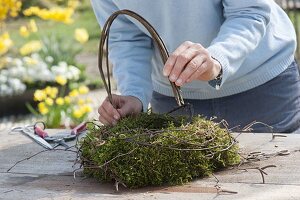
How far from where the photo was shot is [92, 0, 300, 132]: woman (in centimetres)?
272

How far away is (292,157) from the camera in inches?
97.9

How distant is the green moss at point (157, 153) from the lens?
223cm

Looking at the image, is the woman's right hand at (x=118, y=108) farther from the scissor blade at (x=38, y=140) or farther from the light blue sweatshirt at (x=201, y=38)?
the scissor blade at (x=38, y=140)

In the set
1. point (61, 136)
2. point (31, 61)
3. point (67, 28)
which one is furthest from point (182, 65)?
point (67, 28)

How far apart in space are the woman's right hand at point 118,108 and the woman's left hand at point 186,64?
0.30 m

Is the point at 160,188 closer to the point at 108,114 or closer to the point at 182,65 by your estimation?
the point at 182,65

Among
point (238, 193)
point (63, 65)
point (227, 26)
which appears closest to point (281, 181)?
point (238, 193)

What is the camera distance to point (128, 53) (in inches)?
117

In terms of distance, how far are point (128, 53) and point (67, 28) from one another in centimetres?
810

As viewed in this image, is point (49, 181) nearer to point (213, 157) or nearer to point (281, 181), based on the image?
point (213, 157)

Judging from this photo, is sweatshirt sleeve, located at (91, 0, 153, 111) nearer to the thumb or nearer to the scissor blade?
the thumb

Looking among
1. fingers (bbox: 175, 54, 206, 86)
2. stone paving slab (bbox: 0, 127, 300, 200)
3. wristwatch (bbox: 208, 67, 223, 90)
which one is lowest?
stone paving slab (bbox: 0, 127, 300, 200)

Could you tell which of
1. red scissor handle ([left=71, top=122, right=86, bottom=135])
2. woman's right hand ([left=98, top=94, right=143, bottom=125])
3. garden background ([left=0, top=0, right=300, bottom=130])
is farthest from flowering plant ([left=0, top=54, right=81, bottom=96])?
woman's right hand ([left=98, top=94, right=143, bottom=125])

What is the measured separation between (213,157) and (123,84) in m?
0.60
